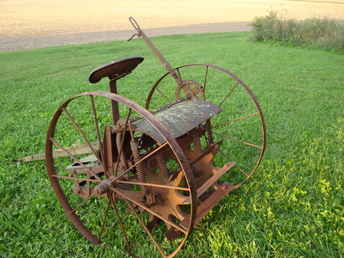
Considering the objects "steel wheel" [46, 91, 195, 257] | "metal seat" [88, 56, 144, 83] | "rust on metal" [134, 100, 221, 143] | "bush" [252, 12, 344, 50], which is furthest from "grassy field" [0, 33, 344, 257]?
"bush" [252, 12, 344, 50]

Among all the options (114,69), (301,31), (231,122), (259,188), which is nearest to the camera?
(114,69)

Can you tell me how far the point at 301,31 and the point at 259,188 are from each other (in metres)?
12.1

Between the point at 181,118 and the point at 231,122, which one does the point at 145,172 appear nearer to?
the point at 181,118

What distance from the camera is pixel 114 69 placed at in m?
1.99

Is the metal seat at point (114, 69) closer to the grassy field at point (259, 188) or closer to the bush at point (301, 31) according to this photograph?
the grassy field at point (259, 188)

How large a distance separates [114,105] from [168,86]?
4.54 m

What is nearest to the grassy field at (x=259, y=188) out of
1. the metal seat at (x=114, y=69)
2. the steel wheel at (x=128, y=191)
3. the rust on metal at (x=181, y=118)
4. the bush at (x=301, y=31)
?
the steel wheel at (x=128, y=191)

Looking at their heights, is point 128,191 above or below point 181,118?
below

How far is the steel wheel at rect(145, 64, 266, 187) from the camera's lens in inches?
110

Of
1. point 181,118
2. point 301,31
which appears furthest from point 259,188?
point 301,31

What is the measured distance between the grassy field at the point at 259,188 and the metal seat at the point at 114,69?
1329 millimetres

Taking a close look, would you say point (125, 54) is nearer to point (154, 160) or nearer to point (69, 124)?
point (69, 124)

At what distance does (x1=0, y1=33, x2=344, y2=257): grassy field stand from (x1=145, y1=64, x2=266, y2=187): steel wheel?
0.63 ft

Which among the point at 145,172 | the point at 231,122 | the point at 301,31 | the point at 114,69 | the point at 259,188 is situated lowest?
the point at 259,188
